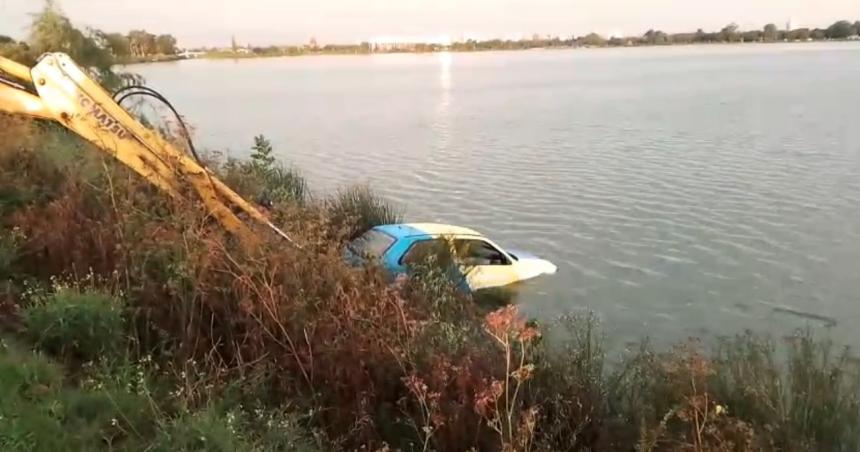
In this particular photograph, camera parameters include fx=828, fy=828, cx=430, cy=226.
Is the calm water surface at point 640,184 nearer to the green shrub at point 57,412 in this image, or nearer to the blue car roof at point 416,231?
the blue car roof at point 416,231

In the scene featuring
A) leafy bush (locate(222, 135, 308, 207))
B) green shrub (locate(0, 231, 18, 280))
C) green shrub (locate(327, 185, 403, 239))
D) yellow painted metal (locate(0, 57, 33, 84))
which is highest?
yellow painted metal (locate(0, 57, 33, 84))

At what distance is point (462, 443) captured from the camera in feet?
20.9

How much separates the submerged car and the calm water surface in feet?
1.69

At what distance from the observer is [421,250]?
12.1 meters

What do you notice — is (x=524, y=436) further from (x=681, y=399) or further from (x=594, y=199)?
(x=594, y=199)

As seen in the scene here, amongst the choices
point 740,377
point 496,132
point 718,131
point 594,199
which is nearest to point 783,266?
point 594,199

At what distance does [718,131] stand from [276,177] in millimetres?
24327

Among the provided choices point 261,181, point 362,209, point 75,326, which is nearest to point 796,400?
point 75,326

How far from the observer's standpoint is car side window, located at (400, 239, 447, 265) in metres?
11.9

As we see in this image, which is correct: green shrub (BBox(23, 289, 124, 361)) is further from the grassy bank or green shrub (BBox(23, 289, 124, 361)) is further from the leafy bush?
the leafy bush

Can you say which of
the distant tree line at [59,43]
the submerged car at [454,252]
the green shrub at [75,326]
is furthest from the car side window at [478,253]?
the distant tree line at [59,43]

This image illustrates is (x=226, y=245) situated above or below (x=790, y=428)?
above

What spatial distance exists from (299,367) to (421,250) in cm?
539

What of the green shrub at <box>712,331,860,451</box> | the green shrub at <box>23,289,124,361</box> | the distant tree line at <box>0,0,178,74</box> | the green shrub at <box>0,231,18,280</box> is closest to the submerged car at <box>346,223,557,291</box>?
the green shrub at <box>0,231,18,280</box>
